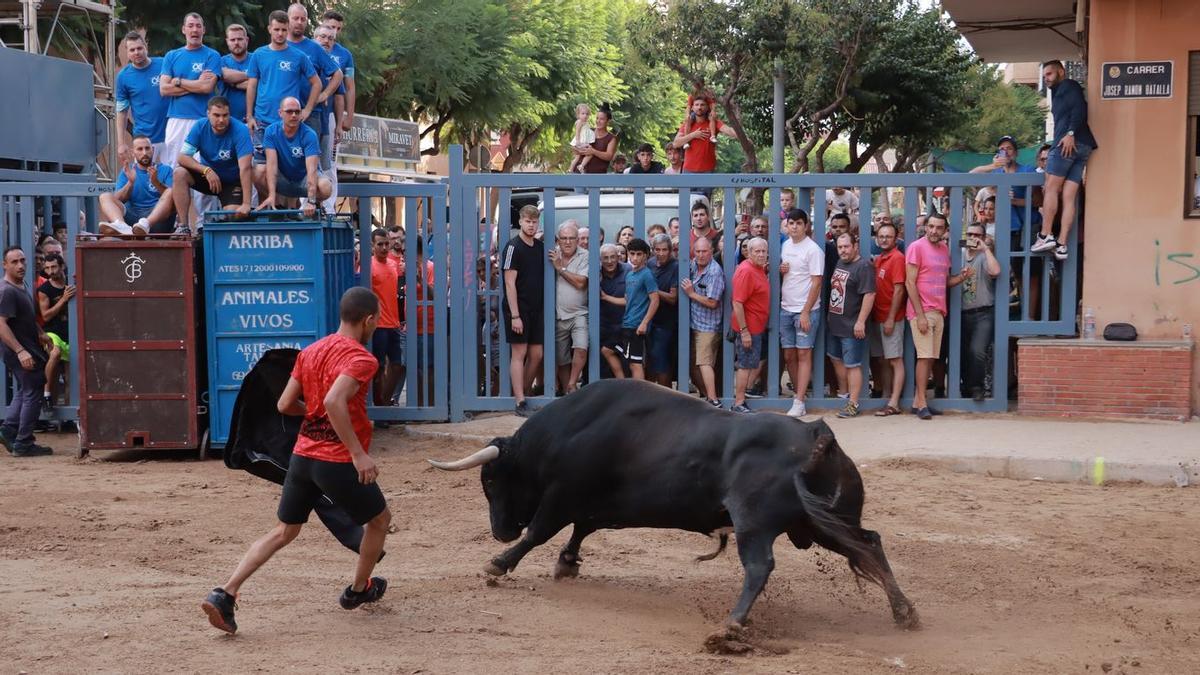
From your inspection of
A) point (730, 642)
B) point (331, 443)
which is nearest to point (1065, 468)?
point (730, 642)

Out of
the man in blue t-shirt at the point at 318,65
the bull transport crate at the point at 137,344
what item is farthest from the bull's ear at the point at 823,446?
the man in blue t-shirt at the point at 318,65

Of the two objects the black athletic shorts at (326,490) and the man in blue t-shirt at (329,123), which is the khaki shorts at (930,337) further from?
the black athletic shorts at (326,490)

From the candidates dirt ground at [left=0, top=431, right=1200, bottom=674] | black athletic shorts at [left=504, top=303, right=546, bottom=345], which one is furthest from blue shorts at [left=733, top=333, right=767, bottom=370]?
dirt ground at [left=0, top=431, right=1200, bottom=674]

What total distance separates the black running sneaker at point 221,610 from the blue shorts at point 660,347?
683 cm

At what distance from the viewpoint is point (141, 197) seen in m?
12.7

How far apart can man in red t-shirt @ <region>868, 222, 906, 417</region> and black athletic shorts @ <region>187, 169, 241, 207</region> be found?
5770 mm

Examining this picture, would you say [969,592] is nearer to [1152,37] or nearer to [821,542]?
[821,542]

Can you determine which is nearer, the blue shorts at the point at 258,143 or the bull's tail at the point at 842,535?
the bull's tail at the point at 842,535

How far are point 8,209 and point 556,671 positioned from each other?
9.61m

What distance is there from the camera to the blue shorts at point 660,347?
41.7 ft

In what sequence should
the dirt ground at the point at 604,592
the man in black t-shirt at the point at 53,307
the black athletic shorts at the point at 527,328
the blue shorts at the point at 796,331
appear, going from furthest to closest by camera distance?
the man in black t-shirt at the point at 53,307 → the black athletic shorts at the point at 527,328 → the blue shorts at the point at 796,331 → the dirt ground at the point at 604,592

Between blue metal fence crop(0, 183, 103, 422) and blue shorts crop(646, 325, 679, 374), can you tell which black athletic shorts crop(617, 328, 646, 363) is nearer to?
blue shorts crop(646, 325, 679, 374)

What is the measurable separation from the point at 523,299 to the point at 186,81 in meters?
3.60

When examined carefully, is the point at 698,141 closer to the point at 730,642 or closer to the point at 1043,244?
the point at 1043,244
